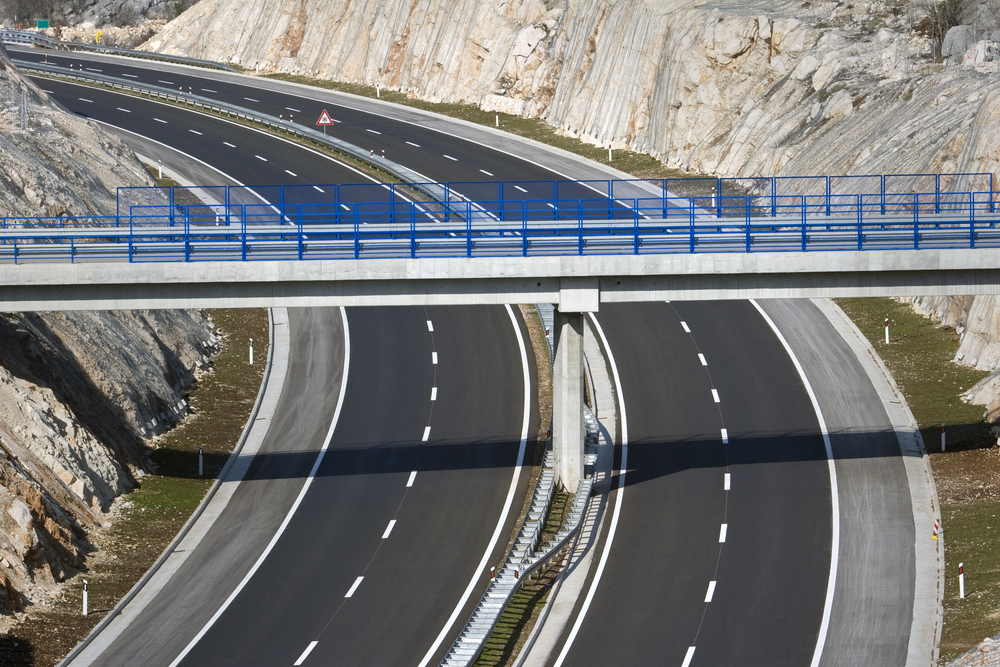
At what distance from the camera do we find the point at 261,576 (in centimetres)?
3177

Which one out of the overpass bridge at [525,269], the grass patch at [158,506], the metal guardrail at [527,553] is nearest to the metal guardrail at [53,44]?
the grass patch at [158,506]

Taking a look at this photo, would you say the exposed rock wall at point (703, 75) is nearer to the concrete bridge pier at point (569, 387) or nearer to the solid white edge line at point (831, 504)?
the solid white edge line at point (831, 504)

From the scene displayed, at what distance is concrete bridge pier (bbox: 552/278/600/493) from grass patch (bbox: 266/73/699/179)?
96.4 feet

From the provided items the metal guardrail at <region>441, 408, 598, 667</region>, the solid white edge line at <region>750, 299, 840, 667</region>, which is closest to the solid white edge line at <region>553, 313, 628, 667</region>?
the metal guardrail at <region>441, 408, 598, 667</region>

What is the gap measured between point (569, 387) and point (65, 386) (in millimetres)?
14510

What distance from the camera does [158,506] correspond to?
35312 millimetres

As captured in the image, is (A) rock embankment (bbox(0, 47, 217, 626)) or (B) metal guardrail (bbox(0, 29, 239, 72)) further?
(B) metal guardrail (bbox(0, 29, 239, 72))

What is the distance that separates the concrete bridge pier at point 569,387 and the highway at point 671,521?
1972 millimetres

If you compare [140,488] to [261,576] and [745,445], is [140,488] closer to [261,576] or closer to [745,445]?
[261,576]

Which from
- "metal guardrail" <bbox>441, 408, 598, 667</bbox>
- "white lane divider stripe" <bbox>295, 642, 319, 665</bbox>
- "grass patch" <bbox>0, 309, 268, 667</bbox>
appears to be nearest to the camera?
"metal guardrail" <bbox>441, 408, 598, 667</bbox>

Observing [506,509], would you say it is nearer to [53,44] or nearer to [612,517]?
[612,517]

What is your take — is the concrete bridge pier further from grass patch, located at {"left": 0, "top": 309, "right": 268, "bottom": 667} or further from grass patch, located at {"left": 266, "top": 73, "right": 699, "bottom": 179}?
grass patch, located at {"left": 266, "top": 73, "right": 699, "bottom": 179}

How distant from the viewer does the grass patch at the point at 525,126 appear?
65125 millimetres

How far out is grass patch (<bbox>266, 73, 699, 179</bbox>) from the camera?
65125 mm
